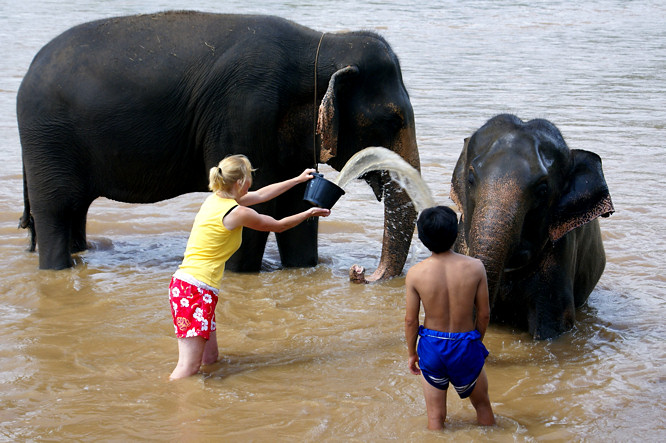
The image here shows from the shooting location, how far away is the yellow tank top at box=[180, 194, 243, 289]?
4367 mm

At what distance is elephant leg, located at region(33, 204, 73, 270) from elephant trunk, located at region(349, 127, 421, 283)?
2.00m

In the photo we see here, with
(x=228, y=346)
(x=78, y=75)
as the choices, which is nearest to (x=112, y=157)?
(x=78, y=75)

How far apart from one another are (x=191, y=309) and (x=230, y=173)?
2.23ft

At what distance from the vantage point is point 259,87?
590 centimetres

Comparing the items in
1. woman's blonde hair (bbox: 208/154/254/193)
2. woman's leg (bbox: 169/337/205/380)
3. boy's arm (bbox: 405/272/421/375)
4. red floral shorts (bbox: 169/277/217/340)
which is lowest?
woman's leg (bbox: 169/337/205/380)

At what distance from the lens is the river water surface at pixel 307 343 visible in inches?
153

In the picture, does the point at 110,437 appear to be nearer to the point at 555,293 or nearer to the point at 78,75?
the point at 555,293

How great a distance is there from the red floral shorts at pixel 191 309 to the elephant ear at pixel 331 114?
180cm

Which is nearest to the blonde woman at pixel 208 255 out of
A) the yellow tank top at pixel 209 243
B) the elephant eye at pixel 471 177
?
the yellow tank top at pixel 209 243

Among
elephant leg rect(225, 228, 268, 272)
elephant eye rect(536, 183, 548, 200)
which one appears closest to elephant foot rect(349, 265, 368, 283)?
elephant leg rect(225, 228, 268, 272)

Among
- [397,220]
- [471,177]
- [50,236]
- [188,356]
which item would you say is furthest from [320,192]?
[50,236]

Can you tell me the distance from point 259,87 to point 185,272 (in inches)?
74.8

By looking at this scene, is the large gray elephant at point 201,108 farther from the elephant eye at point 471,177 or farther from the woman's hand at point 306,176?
the elephant eye at point 471,177

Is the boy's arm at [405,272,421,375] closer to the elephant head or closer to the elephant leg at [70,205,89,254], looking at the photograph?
the elephant head
